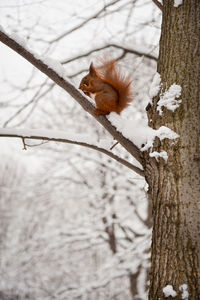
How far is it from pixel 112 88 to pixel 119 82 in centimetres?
8

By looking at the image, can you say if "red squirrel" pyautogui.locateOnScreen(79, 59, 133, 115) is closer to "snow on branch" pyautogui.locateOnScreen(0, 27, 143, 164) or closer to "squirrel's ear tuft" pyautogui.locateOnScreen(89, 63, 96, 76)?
"squirrel's ear tuft" pyautogui.locateOnScreen(89, 63, 96, 76)

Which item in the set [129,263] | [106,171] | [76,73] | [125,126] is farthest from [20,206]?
[125,126]

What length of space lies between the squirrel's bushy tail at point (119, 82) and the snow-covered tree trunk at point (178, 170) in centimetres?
40

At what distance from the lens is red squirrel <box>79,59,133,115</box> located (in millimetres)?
1979

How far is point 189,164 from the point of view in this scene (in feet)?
4.60

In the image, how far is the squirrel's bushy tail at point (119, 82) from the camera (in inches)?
80.7

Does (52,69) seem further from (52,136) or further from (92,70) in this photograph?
(92,70)

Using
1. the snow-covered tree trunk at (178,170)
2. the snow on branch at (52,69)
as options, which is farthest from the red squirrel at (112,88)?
the snow-covered tree trunk at (178,170)

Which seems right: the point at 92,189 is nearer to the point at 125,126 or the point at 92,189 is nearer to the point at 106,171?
the point at 106,171

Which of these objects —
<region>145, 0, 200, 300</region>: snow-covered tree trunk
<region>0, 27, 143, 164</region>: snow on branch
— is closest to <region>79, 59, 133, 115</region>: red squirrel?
<region>0, 27, 143, 164</region>: snow on branch

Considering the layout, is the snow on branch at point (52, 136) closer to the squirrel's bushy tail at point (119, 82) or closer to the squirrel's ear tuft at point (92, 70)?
the squirrel's bushy tail at point (119, 82)

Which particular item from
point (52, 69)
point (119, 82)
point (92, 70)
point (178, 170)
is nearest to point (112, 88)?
point (119, 82)

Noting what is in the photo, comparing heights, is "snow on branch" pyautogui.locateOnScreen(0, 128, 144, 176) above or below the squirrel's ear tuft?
below

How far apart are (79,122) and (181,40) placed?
24.2 feet
